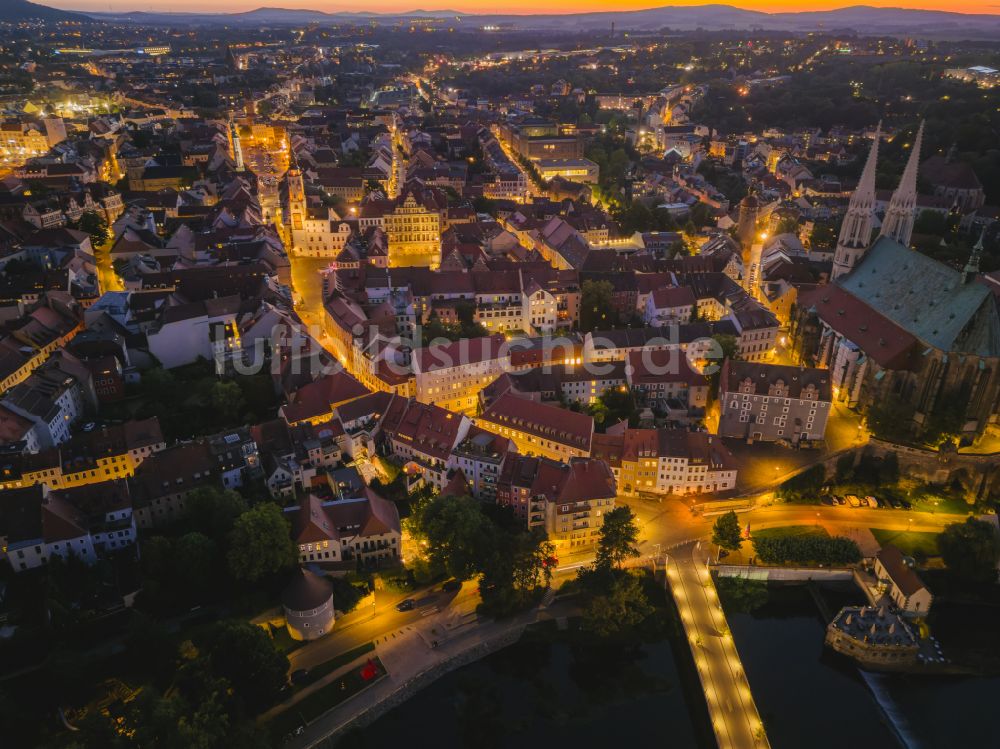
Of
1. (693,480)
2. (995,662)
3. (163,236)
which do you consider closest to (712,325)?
(693,480)

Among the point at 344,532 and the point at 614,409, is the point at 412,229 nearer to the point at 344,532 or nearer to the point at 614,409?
the point at 614,409

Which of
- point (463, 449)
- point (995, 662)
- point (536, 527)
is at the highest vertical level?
point (463, 449)

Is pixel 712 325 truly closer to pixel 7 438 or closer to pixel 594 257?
pixel 594 257

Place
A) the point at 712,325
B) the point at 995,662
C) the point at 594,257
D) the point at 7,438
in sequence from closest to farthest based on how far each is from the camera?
1. the point at 995,662
2. the point at 7,438
3. the point at 712,325
4. the point at 594,257

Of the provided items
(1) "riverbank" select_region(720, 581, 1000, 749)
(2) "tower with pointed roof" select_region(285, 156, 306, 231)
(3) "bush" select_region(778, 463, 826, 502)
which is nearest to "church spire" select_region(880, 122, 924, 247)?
(3) "bush" select_region(778, 463, 826, 502)

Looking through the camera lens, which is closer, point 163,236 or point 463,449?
point 463,449

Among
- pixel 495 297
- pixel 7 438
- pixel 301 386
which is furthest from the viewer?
pixel 495 297
